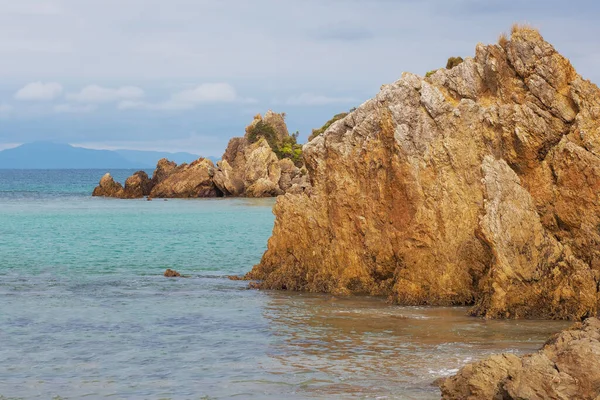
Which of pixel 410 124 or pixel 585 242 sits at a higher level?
pixel 410 124

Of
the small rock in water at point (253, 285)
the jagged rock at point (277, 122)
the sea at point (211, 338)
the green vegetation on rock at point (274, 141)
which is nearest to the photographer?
the sea at point (211, 338)

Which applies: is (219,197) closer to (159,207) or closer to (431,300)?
(159,207)

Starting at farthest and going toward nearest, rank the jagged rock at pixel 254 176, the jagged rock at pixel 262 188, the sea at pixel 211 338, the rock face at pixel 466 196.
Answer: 1. the jagged rock at pixel 254 176
2. the jagged rock at pixel 262 188
3. the rock face at pixel 466 196
4. the sea at pixel 211 338

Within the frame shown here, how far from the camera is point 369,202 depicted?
93.8ft

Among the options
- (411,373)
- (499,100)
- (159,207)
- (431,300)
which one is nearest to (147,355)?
(411,373)

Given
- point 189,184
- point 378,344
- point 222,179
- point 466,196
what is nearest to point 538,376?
point 378,344

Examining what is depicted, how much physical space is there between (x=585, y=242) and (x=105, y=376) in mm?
14261

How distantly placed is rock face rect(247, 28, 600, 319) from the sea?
1.13 m

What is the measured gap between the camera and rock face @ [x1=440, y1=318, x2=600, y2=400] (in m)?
12.9

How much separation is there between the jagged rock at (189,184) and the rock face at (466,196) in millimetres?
81593

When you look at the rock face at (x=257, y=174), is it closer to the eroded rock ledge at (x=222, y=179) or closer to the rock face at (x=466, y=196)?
the eroded rock ledge at (x=222, y=179)

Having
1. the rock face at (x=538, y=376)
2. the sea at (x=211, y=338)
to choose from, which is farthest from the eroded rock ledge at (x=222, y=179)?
the rock face at (x=538, y=376)

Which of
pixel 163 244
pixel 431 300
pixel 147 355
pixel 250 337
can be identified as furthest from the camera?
pixel 163 244

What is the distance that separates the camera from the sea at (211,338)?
17109 millimetres
